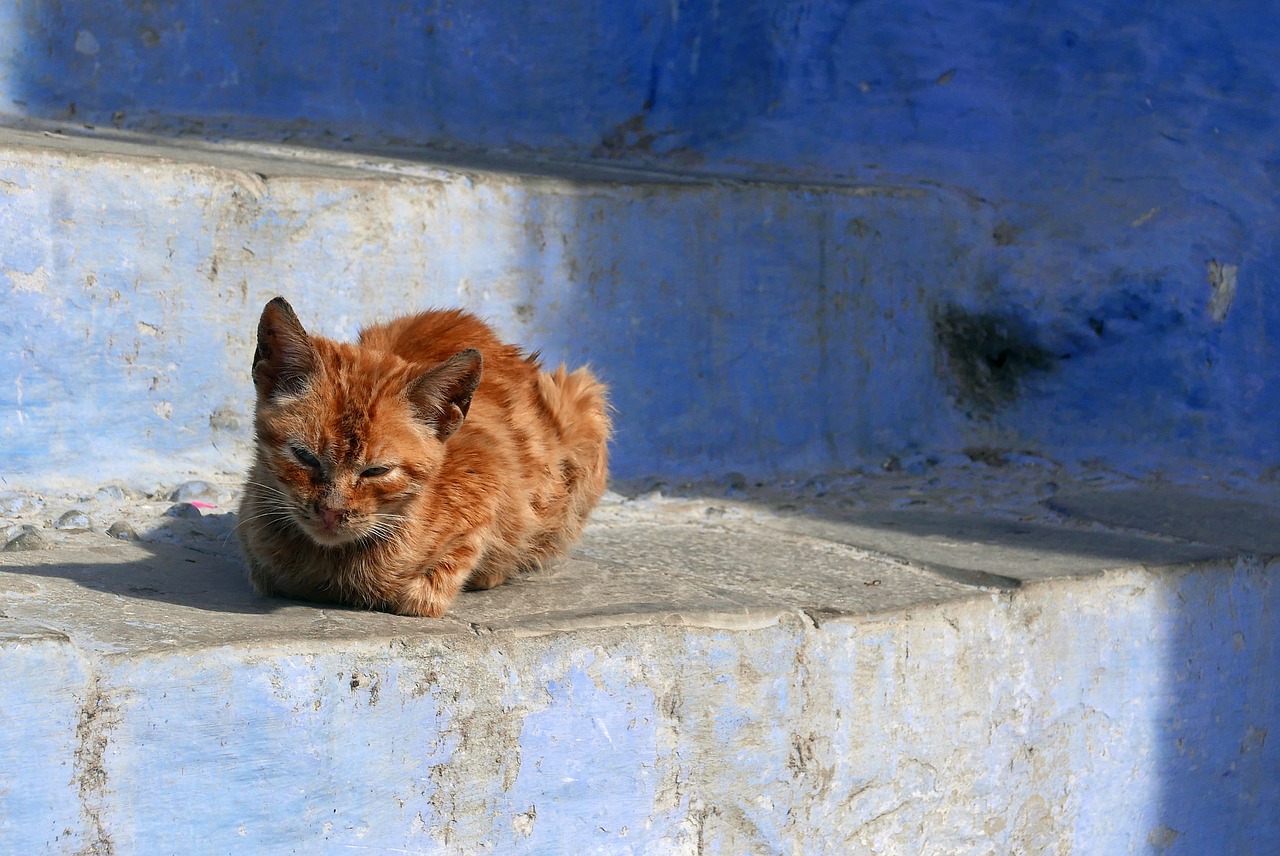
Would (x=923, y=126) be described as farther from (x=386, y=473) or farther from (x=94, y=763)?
(x=94, y=763)

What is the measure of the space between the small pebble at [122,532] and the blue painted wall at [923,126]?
1.82m

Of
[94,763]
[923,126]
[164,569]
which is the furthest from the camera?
[923,126]

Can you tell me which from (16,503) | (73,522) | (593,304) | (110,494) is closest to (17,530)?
(73,522)

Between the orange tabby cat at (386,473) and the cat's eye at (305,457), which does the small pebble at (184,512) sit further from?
the cat's eye at (305,457)

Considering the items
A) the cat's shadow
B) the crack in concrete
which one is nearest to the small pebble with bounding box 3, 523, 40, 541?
the cat's shadow

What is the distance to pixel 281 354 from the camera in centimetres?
260

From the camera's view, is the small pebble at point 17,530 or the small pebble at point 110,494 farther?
the small pebble at point 110,494

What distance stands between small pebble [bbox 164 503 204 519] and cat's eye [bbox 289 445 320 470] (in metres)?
1.11

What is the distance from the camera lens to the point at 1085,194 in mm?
5191

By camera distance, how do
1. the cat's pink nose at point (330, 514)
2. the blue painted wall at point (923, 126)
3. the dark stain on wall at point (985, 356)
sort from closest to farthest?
the cat's pink nose at point (330, 514) < the blue painted wall at point (923, 126) < the dark stain on wall at point (985, 356)

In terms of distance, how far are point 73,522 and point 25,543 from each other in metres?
0.28

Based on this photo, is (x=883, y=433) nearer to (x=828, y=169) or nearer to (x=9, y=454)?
(x=828, y=169)

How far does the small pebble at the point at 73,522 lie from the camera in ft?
11.0

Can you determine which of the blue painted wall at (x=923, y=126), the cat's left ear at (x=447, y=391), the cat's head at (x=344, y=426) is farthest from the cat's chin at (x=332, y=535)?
the blue painted wall at (x=923, y=126)
